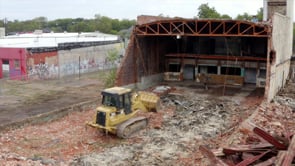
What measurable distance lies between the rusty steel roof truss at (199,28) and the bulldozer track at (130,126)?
10.4m

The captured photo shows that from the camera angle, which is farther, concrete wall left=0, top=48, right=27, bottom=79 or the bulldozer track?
concrete wall left=0, top=48, right=27, bottom=79

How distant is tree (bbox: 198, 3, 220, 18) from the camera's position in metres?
68.6

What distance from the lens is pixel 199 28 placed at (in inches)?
1192

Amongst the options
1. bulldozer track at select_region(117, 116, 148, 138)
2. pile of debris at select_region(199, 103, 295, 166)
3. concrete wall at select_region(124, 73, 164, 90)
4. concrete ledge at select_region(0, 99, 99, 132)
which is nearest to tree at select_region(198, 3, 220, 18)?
concrete wall at select_region(124, 73, 164, 90)

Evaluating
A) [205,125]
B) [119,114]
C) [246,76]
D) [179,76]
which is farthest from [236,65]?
[119,114]

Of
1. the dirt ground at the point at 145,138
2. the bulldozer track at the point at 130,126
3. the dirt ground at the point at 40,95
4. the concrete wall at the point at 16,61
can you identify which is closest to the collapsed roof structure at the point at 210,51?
the dirt ground at the point at 40,95

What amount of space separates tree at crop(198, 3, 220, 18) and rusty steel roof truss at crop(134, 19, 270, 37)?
38.8m

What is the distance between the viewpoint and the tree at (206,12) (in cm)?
6862

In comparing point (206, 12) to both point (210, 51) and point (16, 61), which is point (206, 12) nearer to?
point (210, 51)

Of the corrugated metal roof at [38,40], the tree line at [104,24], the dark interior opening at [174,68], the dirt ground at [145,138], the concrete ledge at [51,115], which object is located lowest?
the dirt ground at [145,138]

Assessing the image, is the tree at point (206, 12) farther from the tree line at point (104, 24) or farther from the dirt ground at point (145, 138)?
the dirt ground at point (145, 138)

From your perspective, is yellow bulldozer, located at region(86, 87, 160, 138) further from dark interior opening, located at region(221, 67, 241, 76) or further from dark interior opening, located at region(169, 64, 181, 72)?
dark interior opening, located at region(169, 64, 181, 72)

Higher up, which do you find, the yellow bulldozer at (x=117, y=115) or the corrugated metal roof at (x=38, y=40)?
the corrugated metal roof at (x=38, y=40)

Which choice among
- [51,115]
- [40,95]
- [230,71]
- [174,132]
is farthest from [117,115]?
[230,71]
